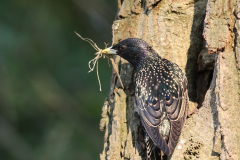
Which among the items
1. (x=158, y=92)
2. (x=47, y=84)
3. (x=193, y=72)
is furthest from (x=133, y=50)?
(x=47, y=84)

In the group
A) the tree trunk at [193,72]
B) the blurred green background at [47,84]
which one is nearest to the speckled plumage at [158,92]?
the tree trunk at [193,72]

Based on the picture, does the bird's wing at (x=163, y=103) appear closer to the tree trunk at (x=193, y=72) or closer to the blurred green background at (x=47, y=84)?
the tree trunk at (x=193, y=72)

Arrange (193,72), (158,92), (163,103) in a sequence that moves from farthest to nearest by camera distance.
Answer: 1. (193,72)
2. (158,92)
3. (163,103)

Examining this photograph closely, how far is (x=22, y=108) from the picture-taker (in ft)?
20.2

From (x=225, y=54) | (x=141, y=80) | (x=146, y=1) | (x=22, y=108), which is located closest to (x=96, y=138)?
(x=22, y=108)

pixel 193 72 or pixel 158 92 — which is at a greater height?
pixel 193 72

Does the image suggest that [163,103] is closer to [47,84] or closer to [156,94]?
[156,94]

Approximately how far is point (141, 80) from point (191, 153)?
3.82 ft

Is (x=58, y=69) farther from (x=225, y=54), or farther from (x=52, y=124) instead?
(x=225, y=54)

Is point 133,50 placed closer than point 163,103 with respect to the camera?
No

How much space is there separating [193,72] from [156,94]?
0.73m

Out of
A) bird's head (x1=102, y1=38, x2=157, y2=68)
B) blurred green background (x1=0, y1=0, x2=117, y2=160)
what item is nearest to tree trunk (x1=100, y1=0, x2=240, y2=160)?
bird's head (x1=102, y1=38, x2=157, y2=68)

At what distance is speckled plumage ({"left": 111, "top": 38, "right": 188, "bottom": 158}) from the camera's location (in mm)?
3366

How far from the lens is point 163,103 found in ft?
12.0
